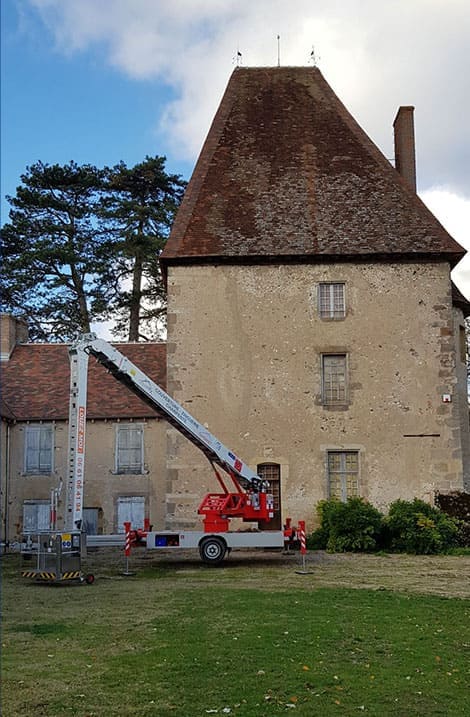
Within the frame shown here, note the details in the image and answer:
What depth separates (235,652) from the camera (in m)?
8.63

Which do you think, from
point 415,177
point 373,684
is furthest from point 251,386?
point 373,684

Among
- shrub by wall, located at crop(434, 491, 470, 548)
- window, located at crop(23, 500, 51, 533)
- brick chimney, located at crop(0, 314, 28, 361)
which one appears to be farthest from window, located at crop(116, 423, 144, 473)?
shrub by wall, located at crop(434, 491, 470, 548)

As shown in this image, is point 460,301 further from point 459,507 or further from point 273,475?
point 273,475

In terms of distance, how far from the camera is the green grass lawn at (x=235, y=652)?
6.93 metres

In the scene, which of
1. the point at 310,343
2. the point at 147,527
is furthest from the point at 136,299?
the point at 147,527

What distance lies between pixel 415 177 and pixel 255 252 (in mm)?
6729

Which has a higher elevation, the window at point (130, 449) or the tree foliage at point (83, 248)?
the tree foliage at point (83, 248)

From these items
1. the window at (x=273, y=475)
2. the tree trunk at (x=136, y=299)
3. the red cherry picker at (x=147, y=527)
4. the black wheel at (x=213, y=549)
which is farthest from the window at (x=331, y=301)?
the tree trunk at (x=136, y=299)

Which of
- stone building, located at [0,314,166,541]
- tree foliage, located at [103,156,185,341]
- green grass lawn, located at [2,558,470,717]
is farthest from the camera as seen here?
tree foliage, located at [103,156,185,341]

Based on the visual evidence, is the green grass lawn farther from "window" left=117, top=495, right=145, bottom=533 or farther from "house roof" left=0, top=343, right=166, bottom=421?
"house roof" left=0, top=343, right=166, bottom=421

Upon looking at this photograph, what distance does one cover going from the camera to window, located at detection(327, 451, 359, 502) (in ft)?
71.5

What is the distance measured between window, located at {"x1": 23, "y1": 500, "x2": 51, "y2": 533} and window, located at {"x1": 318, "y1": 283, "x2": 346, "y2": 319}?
1009cm

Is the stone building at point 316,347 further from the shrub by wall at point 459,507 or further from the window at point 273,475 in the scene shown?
the shrub by wall at point 459,507

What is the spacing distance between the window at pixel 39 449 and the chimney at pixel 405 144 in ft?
44.1
